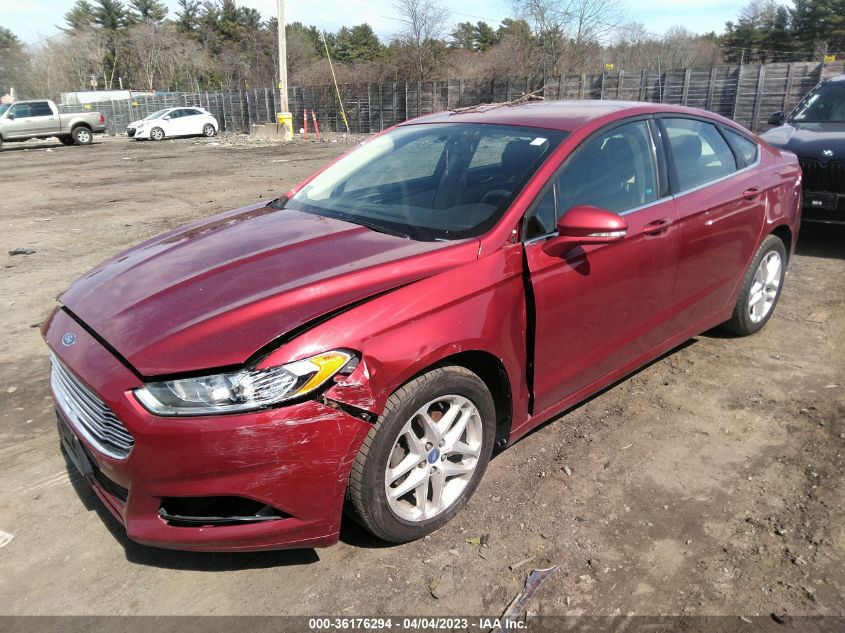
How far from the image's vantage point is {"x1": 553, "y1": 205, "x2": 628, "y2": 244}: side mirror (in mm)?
2842

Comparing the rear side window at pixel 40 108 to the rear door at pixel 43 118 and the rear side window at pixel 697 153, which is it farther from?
the rear side window at pixel 697 153

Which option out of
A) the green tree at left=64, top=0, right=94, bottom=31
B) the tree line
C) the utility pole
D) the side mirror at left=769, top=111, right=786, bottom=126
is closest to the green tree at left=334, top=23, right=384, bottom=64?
the tree line

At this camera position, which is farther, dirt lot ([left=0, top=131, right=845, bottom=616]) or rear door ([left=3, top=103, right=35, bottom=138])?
rear door ([left=3, top=103, right=35, bottom=138])

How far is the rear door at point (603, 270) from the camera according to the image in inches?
117

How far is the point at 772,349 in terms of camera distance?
4.62m

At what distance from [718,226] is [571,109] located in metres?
1.16

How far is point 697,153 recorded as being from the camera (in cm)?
398

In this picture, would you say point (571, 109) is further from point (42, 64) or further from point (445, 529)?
point (42, 64)

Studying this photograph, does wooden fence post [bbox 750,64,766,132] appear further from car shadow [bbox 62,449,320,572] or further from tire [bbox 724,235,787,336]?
car shadow [bbox 62,449,320,572]

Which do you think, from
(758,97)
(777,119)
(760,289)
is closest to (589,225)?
(760,289)

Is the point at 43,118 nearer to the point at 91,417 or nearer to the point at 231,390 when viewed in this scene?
the point at 91,417

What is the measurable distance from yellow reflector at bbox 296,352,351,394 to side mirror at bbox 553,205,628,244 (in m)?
1.21

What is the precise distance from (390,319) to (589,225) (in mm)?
1038

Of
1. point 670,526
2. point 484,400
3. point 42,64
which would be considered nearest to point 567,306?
point 484,400
